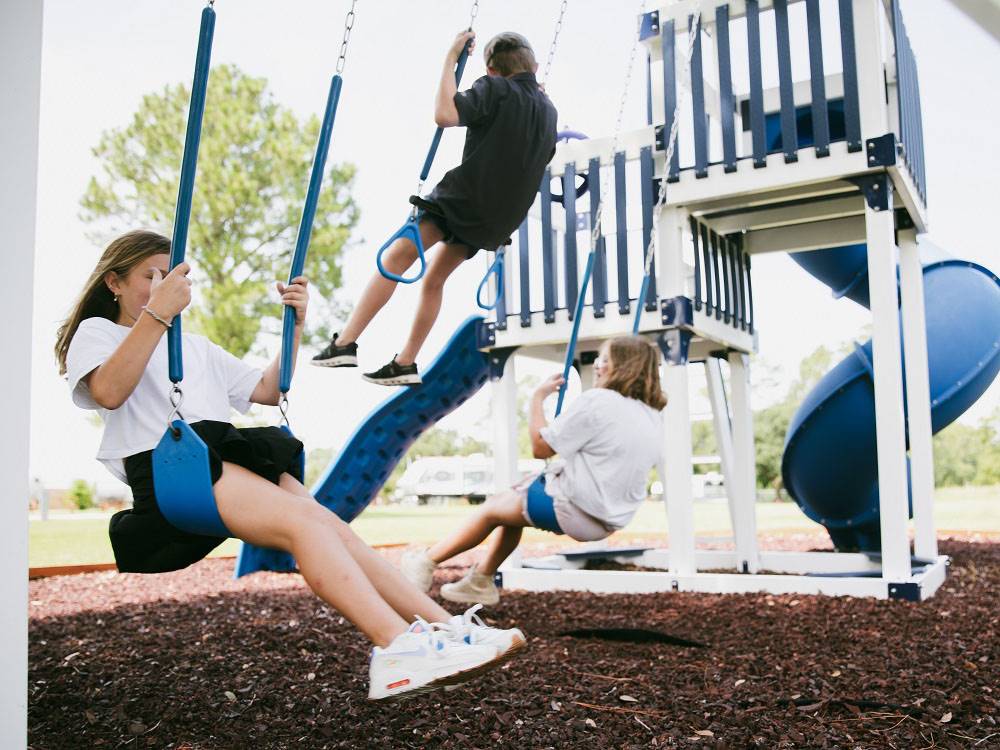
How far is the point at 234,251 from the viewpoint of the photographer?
16.6 meters

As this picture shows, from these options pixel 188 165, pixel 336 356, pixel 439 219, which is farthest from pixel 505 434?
pixel 188 165

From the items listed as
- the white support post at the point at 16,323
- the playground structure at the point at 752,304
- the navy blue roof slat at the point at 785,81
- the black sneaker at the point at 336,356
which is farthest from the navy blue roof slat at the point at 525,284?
the white support post at the point at 16,323

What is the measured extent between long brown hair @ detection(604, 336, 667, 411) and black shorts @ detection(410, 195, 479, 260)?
1066 mm

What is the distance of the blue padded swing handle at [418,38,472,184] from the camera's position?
283 centimetres

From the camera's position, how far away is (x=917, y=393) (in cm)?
554

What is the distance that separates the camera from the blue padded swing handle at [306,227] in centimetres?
224

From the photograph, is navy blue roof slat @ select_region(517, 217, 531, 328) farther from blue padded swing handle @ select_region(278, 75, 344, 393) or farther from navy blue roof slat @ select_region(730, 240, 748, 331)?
blue padded swing handle @ select_region(278, 75, 344, 393)

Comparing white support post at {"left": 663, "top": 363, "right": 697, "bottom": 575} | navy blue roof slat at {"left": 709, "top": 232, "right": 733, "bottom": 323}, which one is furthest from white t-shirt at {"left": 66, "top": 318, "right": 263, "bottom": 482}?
navy blue roof slat at {"left": 709, "top": 232, "right": 733, "bottom": 323}

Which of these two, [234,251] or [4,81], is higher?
[234,251]

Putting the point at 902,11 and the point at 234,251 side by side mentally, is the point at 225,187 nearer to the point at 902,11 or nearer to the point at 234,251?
the point at 234,251

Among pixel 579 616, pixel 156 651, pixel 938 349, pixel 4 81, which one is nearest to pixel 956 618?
pixel 579 616

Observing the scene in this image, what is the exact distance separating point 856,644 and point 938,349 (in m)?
3.38

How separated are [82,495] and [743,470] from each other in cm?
1750

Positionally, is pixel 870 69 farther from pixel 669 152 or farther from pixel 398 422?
pixel 398 422
